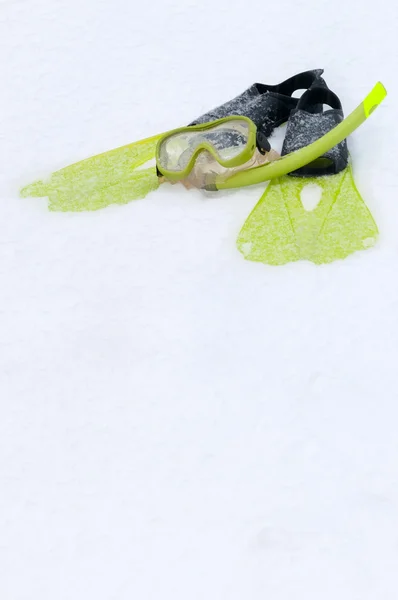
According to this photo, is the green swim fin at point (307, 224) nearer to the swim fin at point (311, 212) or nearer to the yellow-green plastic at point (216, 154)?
the swim fin at point (311, 212)

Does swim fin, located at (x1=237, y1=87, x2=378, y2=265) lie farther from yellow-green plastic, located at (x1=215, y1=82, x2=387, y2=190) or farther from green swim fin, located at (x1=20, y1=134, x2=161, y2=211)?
green swim fin, located at (x1=20, y1=134, x2=161, y2=211)

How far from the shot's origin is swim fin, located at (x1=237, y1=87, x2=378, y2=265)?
6.75 feet

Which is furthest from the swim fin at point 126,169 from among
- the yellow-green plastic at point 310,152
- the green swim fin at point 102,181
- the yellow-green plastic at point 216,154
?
the yellow-green plastic at point 310,152

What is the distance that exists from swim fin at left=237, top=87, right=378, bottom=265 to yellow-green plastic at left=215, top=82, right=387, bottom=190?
0.18ft

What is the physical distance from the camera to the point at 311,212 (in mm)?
2168

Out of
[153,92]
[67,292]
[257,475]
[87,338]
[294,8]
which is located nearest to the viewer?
[257,475]

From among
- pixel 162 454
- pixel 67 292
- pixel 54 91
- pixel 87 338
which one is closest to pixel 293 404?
pixel 162 454

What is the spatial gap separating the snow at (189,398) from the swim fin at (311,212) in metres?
0.05

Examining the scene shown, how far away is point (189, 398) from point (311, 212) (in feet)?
2.50

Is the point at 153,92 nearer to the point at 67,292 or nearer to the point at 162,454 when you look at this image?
the point at 67,292

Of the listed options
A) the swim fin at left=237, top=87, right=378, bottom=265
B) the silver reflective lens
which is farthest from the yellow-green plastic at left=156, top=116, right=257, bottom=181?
the swim fin at left=237, top=87, right=378, bottom=265

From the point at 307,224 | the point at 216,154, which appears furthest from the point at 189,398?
the point at 216,154

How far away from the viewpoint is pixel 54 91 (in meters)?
2.99

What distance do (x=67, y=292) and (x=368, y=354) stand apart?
871 mm
